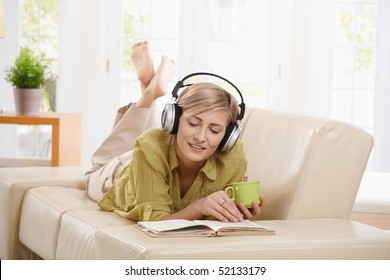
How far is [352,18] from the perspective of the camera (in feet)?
20.2

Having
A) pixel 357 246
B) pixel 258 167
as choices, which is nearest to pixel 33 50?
pixel 258 167

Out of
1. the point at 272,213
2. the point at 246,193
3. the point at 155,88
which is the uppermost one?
the point at 155,88

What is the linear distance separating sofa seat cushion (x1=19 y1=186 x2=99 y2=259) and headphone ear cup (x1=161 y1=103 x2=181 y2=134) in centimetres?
62

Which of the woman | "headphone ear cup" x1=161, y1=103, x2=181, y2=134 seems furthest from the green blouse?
"headphone ear cup" x1=161, y1=103, x2=181, y2=134

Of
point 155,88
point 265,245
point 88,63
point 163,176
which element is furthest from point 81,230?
point 88,63

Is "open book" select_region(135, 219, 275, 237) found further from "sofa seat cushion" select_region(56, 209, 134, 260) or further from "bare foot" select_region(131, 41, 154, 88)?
"bare foot" select_region(131, 41, 154, 88)

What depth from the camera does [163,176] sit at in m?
2.74

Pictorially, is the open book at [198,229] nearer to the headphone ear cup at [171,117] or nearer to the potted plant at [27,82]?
the headphone ear cup at [171,117]

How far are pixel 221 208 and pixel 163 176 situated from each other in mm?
316

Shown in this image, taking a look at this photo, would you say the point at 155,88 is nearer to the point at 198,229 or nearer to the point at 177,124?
the point at 177,124

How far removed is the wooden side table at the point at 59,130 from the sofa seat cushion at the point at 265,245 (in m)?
2.65
